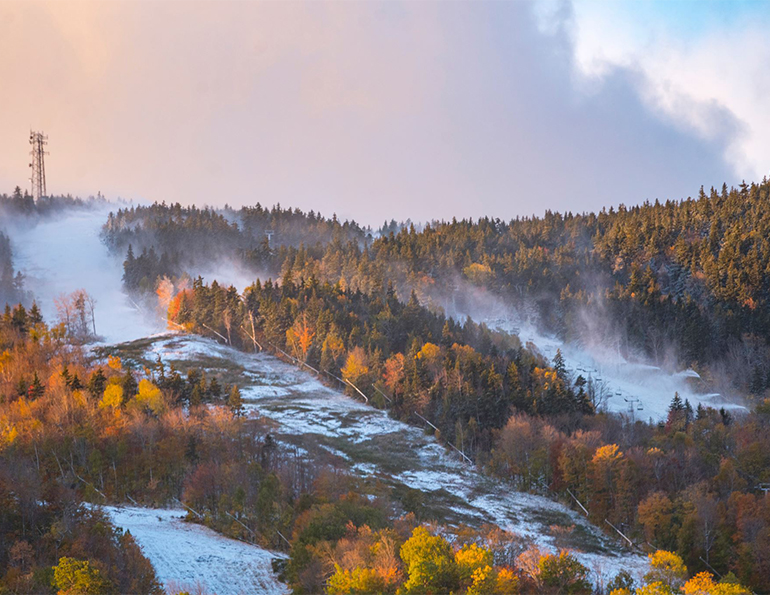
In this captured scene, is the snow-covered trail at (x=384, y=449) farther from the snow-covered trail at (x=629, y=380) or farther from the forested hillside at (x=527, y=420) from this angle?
the snow-covered trail at (x=629, y=380)

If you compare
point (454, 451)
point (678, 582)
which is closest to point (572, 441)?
point (454, 451)

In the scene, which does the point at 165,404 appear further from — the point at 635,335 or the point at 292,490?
the point at 635,335

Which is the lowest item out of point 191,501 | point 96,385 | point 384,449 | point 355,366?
point 384,449

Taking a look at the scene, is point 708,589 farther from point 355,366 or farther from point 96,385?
point 355,366

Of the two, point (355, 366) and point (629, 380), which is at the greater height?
point (355, 366)

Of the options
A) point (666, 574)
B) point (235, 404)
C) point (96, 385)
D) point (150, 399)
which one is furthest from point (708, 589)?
point (96, 385)

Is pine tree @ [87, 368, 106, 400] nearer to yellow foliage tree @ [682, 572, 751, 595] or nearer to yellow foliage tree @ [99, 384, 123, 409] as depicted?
yellow foliage tree @ [99, 384, 123, 409]
